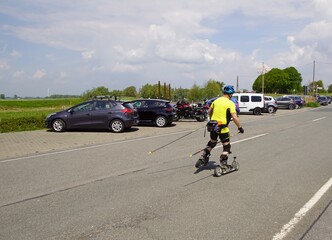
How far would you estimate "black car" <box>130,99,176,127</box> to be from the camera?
1878 cm

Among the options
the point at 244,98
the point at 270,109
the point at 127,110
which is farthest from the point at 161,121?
the point at 270,109

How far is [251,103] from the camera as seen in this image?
104 ft

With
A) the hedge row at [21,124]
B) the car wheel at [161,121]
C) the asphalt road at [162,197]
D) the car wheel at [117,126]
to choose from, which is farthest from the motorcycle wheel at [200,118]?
the asphalt road at [162,197]

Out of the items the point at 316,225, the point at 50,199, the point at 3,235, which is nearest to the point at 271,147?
the point at 316,225

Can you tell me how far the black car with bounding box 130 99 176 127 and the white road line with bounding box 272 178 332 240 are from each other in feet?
41.6

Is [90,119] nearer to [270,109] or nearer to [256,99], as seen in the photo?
[256,99]

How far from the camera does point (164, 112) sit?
61.6 feet

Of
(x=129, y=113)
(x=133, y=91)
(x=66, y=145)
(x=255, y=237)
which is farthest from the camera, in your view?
(x=133, y=91)

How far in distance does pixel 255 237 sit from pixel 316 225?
96 centimetres

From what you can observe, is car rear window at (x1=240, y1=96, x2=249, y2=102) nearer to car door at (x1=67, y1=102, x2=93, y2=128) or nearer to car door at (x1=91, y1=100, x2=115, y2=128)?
car door at (x1=91, y1=100, x2=115, y2=128)

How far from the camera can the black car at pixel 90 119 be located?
15742mm

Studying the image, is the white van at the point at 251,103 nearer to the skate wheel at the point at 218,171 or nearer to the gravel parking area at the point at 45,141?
the gravel parking area at the point at 45,141

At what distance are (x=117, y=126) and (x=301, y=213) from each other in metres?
11.7

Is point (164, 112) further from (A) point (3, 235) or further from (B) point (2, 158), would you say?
(A) point (3, 235)
